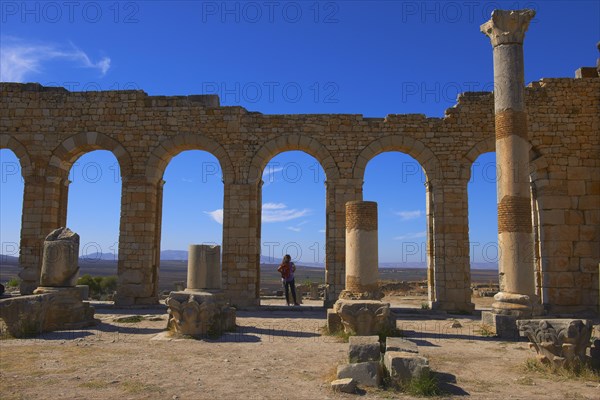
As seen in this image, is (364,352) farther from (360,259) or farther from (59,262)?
(59,262)

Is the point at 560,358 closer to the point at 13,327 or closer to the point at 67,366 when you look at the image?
the point at 67,366

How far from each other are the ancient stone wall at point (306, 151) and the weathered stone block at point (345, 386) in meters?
8.12

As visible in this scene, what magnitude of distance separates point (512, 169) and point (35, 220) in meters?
13.0

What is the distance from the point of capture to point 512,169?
1027 cm

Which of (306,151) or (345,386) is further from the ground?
(306,151)

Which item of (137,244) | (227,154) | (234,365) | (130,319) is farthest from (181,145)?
(234,365)

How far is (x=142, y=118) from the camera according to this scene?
1465 cm

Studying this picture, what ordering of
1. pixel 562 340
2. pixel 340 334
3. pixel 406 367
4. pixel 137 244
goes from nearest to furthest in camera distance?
pixel 406 367 < pixel 562 340 < pixel 340 334 < pixel 137 244

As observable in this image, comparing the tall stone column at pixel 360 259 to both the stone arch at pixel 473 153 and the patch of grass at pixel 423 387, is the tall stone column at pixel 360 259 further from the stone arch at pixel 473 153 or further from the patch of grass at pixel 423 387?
the stone arch at pixel 473 153

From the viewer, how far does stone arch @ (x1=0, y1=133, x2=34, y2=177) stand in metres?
14.5

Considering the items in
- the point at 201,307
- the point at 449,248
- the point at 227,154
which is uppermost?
the point at 227,154

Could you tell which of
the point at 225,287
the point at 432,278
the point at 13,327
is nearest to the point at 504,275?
the point at 432,278

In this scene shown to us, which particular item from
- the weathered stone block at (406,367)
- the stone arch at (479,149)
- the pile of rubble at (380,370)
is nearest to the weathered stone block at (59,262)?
the pile of rubble at (380,370)

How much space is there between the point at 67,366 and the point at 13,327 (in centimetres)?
316
